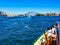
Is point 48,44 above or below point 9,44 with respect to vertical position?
above

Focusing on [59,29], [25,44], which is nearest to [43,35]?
[59,29]

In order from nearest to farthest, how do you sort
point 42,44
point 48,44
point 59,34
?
point 59,34, point 42,44, point 48,44

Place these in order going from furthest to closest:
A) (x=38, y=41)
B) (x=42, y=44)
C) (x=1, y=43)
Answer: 1. (x=1, y=43)
2. (x=38, y=41)
3. (x=42, y=44)

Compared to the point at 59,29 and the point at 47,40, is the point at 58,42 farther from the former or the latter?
the point at 47,40

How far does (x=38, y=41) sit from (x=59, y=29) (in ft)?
6.89

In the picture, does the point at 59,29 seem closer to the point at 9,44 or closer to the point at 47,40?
the point at 47,40

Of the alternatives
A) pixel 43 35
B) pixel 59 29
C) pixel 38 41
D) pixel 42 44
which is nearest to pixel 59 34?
pixel 59 29

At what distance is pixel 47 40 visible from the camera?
42.7ft

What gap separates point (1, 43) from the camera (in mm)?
24734

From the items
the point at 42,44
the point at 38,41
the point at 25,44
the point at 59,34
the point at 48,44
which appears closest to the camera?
the point at 59,34

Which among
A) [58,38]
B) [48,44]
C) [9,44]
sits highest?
[58,38]

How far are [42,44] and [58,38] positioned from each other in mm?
1105

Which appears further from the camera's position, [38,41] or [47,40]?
[47,40]

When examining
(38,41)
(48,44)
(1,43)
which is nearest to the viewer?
(38,41)
